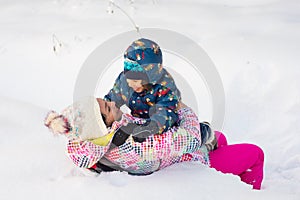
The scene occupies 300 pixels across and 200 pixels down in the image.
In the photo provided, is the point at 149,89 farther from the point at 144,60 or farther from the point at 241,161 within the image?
the point at 241,161

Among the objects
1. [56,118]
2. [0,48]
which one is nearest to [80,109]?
[56,118]

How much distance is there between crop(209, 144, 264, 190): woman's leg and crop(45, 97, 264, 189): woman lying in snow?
239 mm

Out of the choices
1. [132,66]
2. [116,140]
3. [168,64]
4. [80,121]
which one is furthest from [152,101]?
[168,64]

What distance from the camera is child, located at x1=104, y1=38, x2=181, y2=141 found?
174 cm

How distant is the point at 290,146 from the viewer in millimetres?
2551

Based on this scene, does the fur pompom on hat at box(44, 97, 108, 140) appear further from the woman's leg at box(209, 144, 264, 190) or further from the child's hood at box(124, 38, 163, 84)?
the woman's leg at box(209, 144, 264, 190)

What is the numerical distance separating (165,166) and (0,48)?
6.34 ft

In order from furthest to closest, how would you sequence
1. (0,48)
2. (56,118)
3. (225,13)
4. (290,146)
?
(225,13) < (0,48) < (290,146) < (56,118)

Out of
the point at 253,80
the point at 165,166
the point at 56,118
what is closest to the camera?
the point at 56,118

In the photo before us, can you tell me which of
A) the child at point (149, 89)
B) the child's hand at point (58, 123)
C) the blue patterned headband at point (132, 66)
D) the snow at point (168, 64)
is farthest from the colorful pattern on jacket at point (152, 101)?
the child's hand at point (58, 123)

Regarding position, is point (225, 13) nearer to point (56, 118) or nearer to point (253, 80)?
point (253, 80)

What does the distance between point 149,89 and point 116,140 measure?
0.31m

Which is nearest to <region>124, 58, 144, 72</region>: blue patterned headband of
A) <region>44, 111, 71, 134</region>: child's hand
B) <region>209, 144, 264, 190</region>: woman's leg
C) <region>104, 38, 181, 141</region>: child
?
<region>104, 38, 181, 141</region>: child

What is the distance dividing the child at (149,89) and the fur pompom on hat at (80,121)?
153mm
